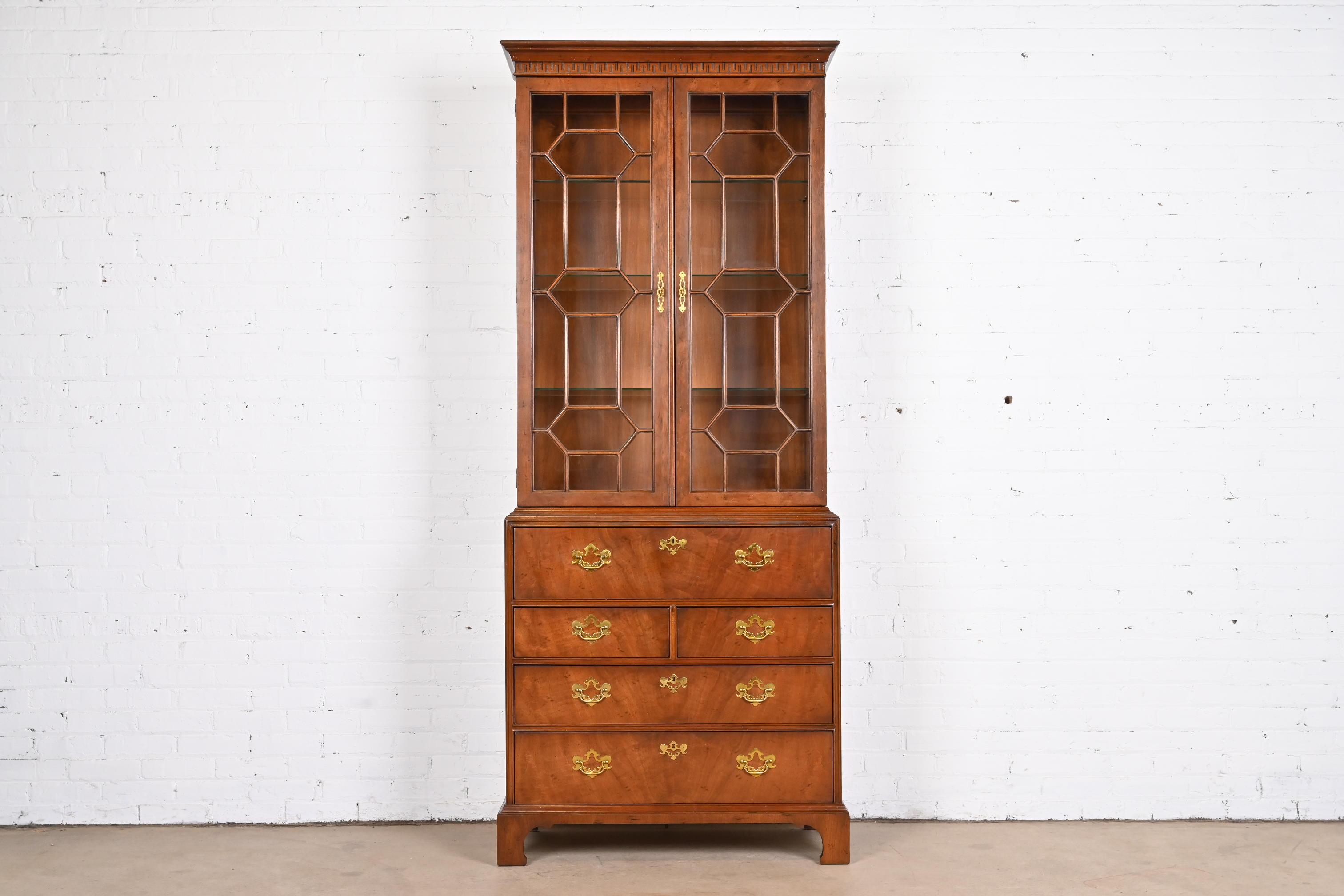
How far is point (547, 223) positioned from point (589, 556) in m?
0.98

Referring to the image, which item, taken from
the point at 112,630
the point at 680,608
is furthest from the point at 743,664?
the point at 112,630

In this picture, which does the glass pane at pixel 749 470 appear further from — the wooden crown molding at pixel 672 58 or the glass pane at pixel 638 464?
the wooden crown molding at pixel 672 58

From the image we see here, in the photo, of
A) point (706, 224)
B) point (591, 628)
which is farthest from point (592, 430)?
point (706, 224)

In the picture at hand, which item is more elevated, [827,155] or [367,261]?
[827,155]

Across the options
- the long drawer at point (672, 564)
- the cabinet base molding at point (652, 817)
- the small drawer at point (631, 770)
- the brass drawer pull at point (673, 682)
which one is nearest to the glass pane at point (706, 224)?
the long drawer at point (672, 564)

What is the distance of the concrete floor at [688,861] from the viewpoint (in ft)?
8.62

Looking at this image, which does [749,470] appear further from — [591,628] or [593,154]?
[593,154]

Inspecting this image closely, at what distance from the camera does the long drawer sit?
9.02 feet

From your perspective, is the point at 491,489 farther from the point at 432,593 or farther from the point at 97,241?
the point at 97,241

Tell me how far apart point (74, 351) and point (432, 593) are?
1398 millimetres

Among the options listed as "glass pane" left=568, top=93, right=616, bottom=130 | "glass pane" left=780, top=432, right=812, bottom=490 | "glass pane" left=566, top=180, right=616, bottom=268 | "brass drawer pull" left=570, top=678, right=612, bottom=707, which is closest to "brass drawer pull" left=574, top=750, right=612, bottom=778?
"brass drawer pull" left=570, top=678, right=612, bottom=707

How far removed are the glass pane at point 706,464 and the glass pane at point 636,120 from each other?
0.70 ft

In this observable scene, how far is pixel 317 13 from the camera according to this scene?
3160 mm

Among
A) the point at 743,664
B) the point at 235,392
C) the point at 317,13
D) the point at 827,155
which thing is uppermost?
the point at 317,13
